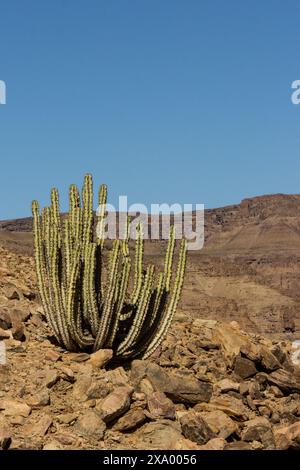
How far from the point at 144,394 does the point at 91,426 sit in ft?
3.01

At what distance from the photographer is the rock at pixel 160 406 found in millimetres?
6582

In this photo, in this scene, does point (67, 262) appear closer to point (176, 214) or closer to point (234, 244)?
point (176, 214)

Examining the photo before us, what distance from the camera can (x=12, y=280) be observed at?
10.2 meters

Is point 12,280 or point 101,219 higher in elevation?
point 101,219

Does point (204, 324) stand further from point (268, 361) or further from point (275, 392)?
point (275, 392)

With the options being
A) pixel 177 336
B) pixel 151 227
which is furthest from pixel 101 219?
pixel 151 227

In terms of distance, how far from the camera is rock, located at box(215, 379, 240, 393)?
25.4 ft

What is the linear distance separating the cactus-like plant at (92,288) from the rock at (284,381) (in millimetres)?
1486

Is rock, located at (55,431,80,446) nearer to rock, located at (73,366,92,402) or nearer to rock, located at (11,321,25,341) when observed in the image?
rock, located at (73,366,92,402)

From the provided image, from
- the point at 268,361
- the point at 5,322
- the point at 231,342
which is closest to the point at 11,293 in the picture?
the point at 5,322

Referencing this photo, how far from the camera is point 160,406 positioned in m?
6.70

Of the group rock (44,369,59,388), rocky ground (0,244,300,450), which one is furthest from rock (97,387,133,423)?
rock (44,369,59,388)

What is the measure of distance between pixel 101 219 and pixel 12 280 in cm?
272

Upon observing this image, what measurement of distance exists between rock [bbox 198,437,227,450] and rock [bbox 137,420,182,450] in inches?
9.8
